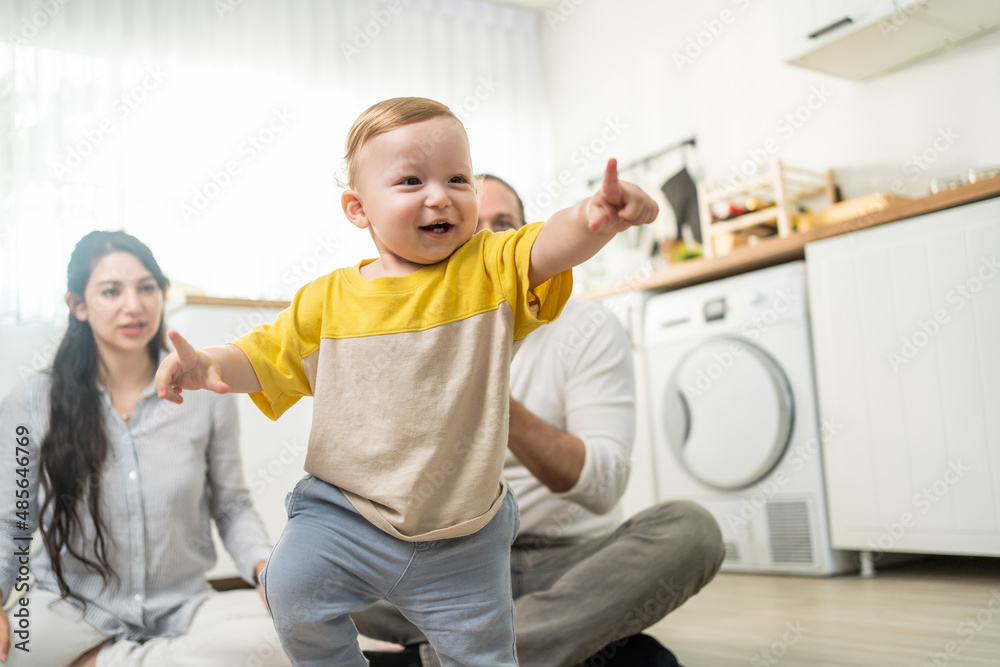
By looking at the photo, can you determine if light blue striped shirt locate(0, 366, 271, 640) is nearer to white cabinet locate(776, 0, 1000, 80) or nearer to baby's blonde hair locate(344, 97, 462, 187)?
baby's blonde hair locate(344, 97, 462, 187)

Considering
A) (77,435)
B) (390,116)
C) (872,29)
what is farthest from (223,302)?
(872,29)

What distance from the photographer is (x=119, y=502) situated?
50.1 inches

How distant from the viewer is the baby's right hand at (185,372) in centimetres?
65

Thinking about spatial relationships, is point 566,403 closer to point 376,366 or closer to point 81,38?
point 376,366

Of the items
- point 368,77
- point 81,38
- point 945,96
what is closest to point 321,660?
point 945,96

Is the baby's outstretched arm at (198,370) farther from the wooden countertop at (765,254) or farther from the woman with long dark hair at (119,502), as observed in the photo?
the wooden countertop at (765,254)

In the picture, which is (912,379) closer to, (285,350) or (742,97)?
(742,97)

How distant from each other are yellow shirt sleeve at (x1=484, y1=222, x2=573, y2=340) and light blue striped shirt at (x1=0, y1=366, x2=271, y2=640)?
81 cm

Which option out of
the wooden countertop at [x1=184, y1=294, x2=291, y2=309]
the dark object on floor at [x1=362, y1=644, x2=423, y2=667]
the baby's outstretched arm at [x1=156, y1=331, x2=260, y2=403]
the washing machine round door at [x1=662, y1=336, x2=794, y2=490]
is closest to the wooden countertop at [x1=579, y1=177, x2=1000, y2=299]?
the washing machine round door at [x1=662, y1=336, x2=794, y2=490]

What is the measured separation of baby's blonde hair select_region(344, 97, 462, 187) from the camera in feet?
2.39

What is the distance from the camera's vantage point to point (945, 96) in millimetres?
2402

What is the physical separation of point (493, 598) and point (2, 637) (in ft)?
2.54

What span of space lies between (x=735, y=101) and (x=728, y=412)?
4.47 feet

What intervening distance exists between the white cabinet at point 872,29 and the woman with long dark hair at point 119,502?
193 cm
